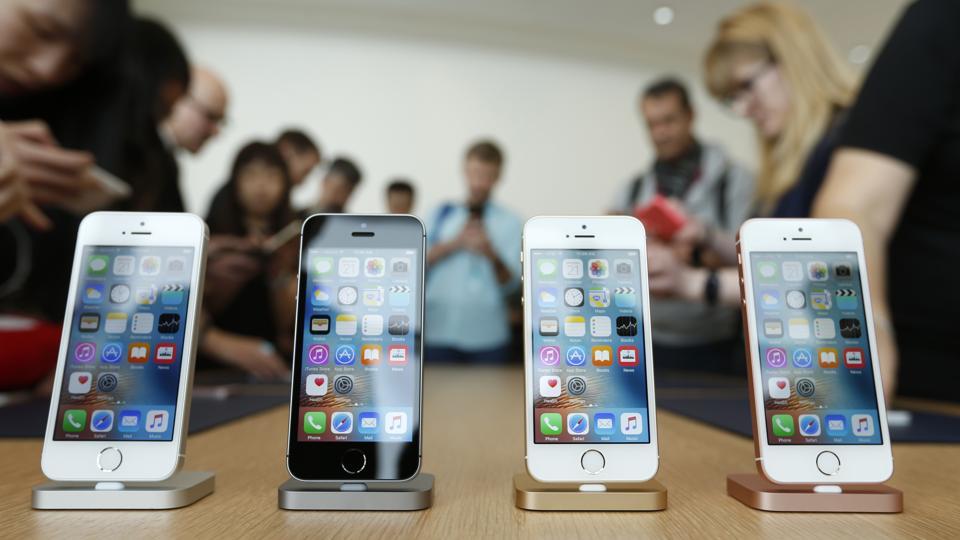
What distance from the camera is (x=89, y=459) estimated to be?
44cm

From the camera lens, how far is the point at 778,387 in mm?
453

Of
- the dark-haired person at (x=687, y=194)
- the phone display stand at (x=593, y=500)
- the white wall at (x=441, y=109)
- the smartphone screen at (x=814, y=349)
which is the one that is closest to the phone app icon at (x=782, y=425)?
the smartphone screen at (x=814, y=349)

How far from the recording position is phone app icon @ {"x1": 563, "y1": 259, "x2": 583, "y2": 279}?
0.49 metres

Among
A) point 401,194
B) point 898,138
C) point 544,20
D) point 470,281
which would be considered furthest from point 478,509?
point 544,20

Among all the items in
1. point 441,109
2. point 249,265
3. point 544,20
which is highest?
point 544,20

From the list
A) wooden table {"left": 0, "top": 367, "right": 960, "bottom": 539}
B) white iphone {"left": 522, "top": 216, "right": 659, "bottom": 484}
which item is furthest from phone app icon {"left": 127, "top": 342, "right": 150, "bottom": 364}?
white iphone {"left": 522, "top": 216, "right": 659, "bottom": 484}

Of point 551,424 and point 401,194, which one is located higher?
point 401,194

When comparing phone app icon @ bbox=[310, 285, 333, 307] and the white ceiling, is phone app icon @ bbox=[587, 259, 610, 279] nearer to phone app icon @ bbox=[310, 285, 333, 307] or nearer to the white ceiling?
phone app icon @ bbox=[310, 285, 333, 307]

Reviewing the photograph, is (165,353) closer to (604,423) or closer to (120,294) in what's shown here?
(120,294)

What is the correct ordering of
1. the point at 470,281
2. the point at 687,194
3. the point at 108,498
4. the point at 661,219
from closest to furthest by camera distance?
the point at 108,498
the point at 661,219
the point at 470,281
the point at 687,194

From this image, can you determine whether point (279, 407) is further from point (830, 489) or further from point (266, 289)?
point (266, 289)

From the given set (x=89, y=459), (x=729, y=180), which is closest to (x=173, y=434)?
(x=89, y=459)

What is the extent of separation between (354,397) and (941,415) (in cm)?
90

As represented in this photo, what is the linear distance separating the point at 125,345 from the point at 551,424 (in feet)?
1.12
